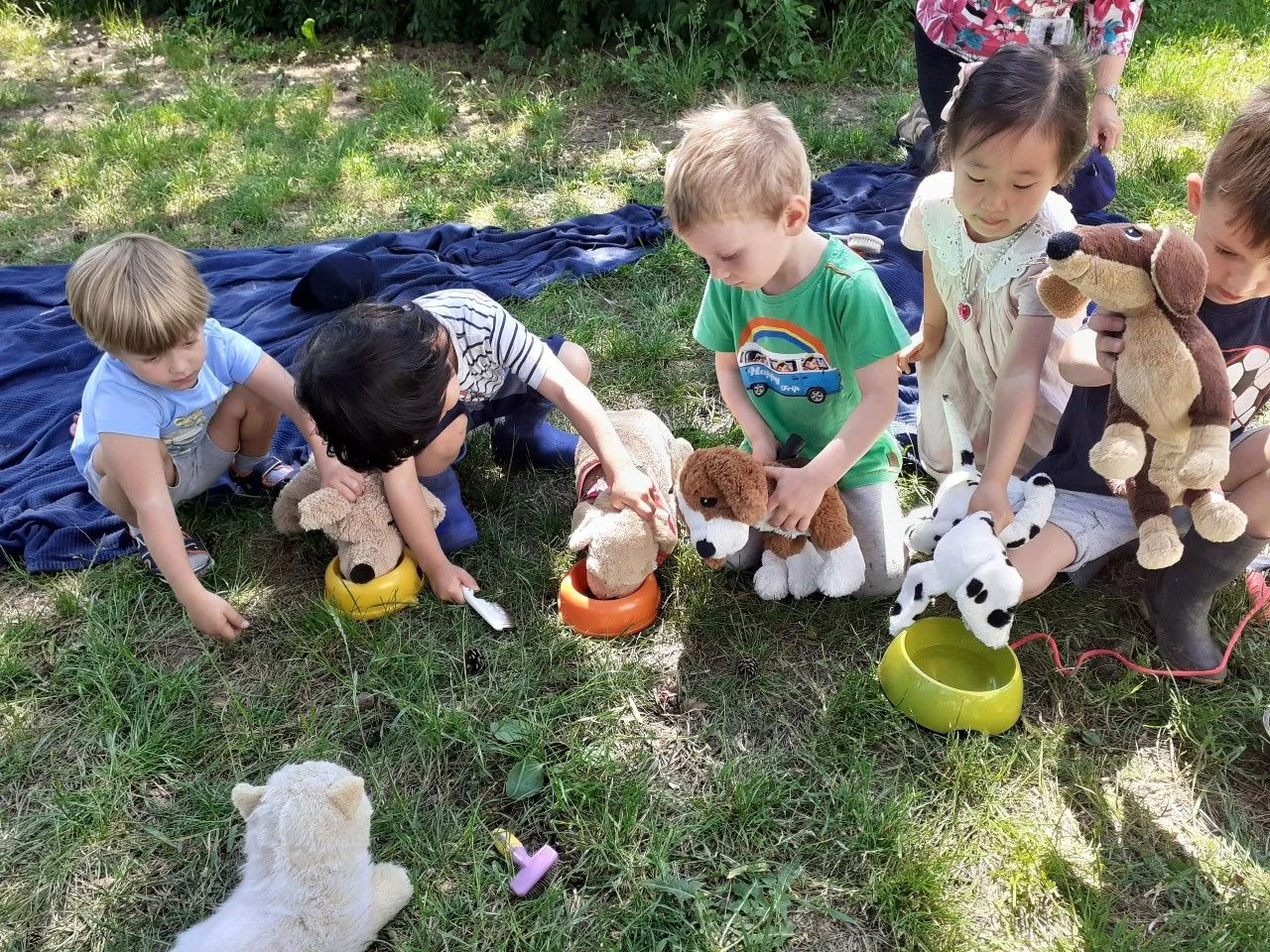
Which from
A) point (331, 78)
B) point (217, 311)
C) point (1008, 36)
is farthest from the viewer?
point (331, 78)

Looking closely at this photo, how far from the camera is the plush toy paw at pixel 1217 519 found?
5.67 ft

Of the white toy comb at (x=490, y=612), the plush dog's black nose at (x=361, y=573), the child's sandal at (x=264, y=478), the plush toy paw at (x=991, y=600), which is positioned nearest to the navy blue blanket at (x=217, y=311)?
the child's sandal at (x=264, y=478)

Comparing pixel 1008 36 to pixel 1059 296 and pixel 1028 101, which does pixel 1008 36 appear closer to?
pixel 1028 101

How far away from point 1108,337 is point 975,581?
1.94 ft

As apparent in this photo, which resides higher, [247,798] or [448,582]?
[247,798]

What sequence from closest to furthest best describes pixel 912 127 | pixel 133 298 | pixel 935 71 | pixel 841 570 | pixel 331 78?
Result: pixel 133 298
pixel 841 570
pixel 935 71
pixel 912 127
pixel 331 78

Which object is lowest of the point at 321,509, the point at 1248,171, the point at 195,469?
the point at 195,469

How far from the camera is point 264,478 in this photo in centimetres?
290

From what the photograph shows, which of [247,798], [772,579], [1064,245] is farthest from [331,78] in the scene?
[1064,245]

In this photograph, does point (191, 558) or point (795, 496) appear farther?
point (191, 558)

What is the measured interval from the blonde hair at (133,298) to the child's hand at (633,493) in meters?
1.20

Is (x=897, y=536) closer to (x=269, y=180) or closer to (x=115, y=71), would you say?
(x=269, y=180)

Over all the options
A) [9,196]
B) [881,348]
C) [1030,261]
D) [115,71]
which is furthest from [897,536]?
[115,71]

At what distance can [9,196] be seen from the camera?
190 inches
